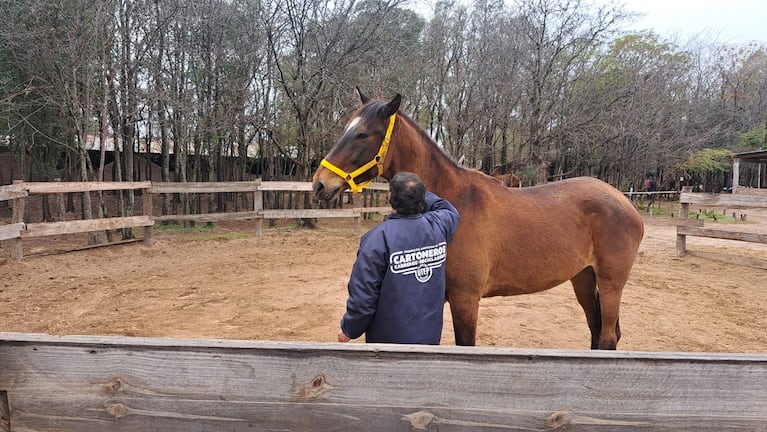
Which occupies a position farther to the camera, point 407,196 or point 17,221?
point 17,221

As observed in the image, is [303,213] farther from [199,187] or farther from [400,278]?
[400,278]

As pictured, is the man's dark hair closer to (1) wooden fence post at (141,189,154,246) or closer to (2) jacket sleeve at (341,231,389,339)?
(2) jacket sleeve at (341,231,389,339)

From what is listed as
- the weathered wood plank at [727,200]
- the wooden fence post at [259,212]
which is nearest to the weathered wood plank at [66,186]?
the wooden fence post at [259,212]

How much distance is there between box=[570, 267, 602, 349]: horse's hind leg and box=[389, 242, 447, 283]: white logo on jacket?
197 centimetres

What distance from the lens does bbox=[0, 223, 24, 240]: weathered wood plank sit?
642 centimetres

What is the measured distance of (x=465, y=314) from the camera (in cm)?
262

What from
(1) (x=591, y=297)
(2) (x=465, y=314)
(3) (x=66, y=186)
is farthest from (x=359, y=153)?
(3) (x=66, y=186)

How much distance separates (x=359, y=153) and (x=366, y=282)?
1.05 m

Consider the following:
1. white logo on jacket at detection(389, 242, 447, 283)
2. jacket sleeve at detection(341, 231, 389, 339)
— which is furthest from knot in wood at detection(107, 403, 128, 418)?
white logo on jacket at detection(389, 242, 447, 283)

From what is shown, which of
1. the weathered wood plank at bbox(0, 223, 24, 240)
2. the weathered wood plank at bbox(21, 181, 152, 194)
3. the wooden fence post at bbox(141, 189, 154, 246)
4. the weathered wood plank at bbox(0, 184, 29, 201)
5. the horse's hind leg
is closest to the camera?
the horse's hind leg

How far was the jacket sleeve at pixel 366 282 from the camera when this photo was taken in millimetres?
1879

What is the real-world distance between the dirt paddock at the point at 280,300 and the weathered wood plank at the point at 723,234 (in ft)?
1.30

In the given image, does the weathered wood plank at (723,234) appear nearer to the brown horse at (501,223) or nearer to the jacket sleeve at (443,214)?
the brown horse at (501,223)

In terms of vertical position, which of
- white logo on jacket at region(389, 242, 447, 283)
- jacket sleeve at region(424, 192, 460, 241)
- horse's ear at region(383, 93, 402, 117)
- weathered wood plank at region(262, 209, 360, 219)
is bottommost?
weathered wood plank at region(262, 209, 360, 219)
